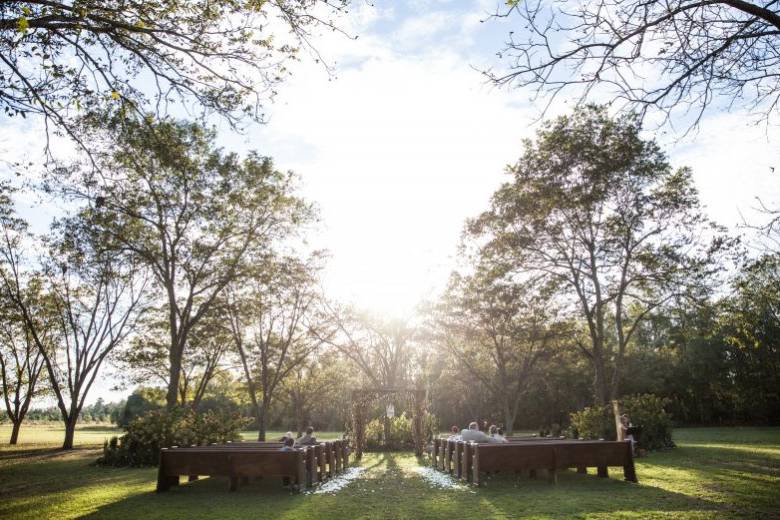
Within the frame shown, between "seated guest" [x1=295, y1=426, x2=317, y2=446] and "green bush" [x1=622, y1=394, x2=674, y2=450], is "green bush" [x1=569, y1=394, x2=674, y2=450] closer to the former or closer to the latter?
"green bush" [x1=622, y1=394, x2=674, y2=450]

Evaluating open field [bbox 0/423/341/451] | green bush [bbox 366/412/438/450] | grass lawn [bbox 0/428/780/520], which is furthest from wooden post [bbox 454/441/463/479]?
open field [bbox 0/423/341/451]

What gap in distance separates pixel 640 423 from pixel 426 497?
12.0m

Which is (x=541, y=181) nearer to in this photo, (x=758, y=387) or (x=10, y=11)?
(x=10, y=11)

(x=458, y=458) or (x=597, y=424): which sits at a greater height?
(x=597, y=424)

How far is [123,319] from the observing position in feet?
90.5

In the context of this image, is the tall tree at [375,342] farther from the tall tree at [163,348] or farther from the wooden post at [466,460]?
the wooden post at [466,460]

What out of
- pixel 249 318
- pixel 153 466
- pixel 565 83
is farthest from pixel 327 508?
pixel 249 318

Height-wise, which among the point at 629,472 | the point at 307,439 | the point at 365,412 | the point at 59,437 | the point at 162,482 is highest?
the point at 365,412

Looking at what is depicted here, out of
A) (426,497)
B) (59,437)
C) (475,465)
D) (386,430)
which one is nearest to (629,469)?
(475,465)

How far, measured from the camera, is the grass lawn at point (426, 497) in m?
8.31

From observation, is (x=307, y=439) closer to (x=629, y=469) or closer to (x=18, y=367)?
(x=629, y=469)

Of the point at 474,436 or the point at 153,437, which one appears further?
the point at 153,437

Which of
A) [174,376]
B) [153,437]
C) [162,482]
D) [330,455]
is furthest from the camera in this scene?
[174,376]

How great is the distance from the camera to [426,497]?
10.1 metres
